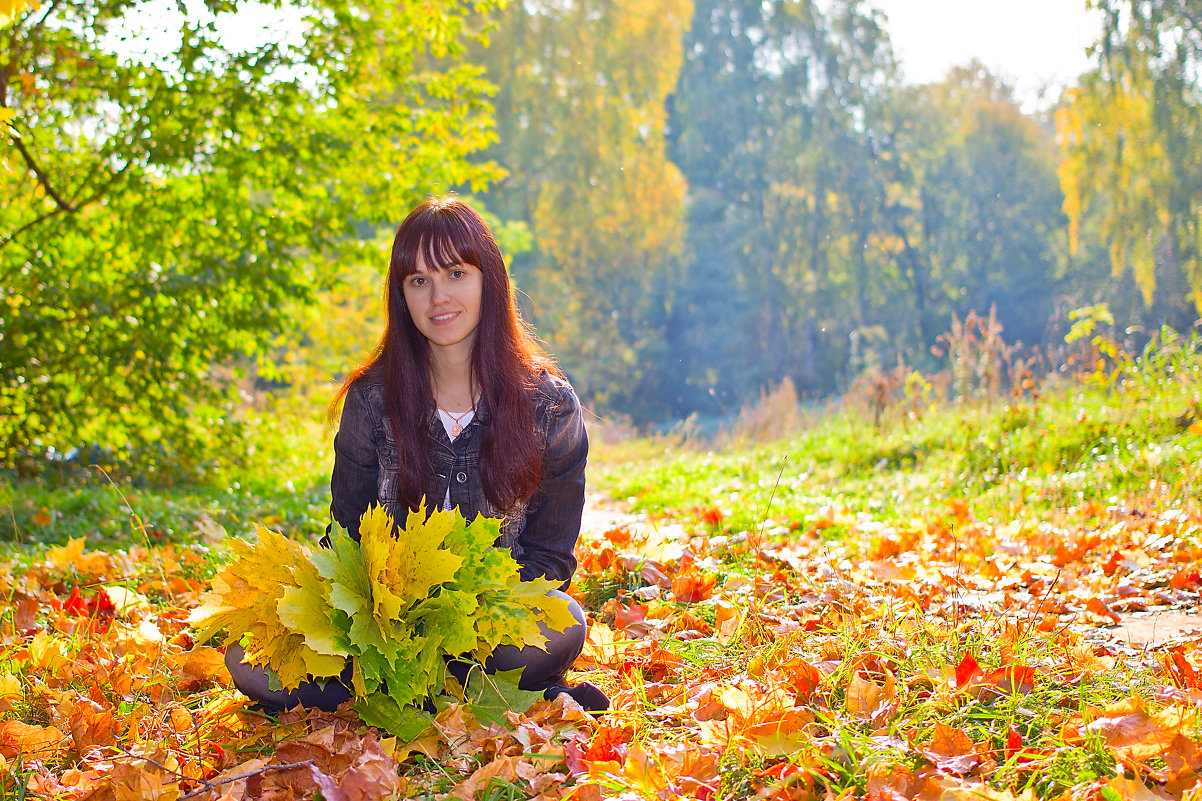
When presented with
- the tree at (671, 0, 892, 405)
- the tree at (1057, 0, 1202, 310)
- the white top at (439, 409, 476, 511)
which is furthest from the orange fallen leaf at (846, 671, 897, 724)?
the tree at (671, 0, 892, 405)

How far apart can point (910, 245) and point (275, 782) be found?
88.7ft

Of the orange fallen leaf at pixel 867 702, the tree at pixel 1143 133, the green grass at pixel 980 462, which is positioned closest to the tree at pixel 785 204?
the tree at pixel 1143 133

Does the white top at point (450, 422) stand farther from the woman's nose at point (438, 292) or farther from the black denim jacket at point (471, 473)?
the woman's nose at point (438, 292)

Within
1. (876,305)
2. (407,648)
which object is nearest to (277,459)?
(407,648)

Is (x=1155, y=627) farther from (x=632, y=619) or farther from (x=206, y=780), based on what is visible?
(x=206, y=780)

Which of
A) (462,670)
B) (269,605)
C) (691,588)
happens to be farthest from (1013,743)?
(269,605)

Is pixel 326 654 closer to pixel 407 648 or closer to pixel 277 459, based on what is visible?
pixel 407 648

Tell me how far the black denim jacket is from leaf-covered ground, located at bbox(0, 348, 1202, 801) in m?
0.40

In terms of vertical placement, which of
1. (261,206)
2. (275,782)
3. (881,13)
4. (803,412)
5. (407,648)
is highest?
(881,13)

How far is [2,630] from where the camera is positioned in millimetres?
2752

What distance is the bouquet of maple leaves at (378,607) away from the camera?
1.82 metres

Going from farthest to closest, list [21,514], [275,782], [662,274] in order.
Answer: [662,274], [21,514], [275,782]

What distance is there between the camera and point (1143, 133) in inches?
488

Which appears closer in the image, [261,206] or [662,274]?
[261,206]
